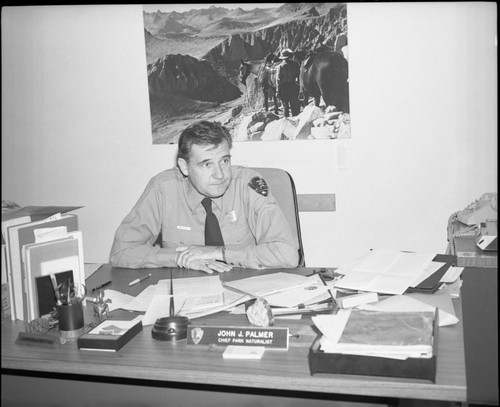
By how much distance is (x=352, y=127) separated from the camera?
3.46 metres

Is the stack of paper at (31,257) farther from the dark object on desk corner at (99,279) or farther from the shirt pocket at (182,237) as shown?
the shirt pocket at (182,237)

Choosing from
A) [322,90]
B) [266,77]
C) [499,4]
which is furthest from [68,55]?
[499,4]

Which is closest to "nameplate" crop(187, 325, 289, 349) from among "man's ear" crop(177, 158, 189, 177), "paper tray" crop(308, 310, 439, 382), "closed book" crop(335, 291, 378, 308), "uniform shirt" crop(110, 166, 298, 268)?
"paper tray" crop(308, 310, 439, 382)

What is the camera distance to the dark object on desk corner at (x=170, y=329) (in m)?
1.46

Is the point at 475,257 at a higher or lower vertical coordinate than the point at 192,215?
lower

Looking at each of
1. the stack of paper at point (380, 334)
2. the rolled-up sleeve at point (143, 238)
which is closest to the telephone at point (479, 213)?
the rolled-up sleeve at point (143, 238)

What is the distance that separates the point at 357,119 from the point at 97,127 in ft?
5.21

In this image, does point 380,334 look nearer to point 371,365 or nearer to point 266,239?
point 371,365

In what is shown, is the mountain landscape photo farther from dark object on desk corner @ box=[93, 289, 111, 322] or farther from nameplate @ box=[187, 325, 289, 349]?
nameplate @ box=[187, 325, 289, 349]

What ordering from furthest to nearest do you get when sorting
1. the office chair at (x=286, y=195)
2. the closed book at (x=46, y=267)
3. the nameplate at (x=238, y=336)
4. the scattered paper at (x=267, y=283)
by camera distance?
1. the office chair at (x=286, y=195)
2. the scattered paper at (x=267, y=283)
3. the closed book at (x=46, y=267)
4. the nameplate at (x=238, y=336)

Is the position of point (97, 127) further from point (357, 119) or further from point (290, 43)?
point (357, 119)

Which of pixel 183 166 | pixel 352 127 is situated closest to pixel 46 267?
pixel 183 166

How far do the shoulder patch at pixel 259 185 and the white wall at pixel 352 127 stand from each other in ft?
3.40

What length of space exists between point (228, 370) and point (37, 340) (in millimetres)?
499
